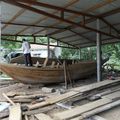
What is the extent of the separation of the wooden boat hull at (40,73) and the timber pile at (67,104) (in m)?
1.17

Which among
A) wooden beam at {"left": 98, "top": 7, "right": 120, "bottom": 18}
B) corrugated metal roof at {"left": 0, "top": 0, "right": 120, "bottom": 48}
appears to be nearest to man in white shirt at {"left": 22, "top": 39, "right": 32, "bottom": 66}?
corrugated metal roof at {"left": 0, "top": 0, "right": 120, "bottom": 48}

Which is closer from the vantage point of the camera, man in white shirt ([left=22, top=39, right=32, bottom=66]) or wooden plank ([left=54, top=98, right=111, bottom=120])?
wooden plank ([left=54, top=98, right=111, bottom=120])

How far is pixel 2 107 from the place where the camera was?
6.26m

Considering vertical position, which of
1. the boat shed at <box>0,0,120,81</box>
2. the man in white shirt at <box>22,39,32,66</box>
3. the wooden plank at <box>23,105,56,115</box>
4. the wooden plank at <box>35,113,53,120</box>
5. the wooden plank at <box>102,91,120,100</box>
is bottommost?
the wooden plank at <box>35,113,53,120</box>

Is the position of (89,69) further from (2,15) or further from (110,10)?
(2,15)

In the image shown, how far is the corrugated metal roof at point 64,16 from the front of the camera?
25.8ft

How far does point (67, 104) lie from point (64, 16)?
465 cm

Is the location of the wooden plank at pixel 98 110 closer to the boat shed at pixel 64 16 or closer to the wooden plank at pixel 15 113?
the wooden plank at pixel 15 113

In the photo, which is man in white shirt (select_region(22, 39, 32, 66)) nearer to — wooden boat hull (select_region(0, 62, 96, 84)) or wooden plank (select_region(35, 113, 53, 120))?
wooden boat hull (select_region(0, 62, 96, 84))

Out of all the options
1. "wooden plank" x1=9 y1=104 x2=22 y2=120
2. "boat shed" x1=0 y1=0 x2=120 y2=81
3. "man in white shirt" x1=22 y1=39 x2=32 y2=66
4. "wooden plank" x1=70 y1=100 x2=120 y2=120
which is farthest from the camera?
"man in white shirt" x1=22 y1=39 x2=32 y2=66

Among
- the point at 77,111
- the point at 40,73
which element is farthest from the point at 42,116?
the point at 40,73

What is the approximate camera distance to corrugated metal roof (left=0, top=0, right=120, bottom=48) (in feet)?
25.8

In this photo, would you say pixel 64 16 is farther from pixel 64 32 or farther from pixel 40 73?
pixel 64 32

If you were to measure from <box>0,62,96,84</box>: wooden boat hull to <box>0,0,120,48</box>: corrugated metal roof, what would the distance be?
185 centimetres
